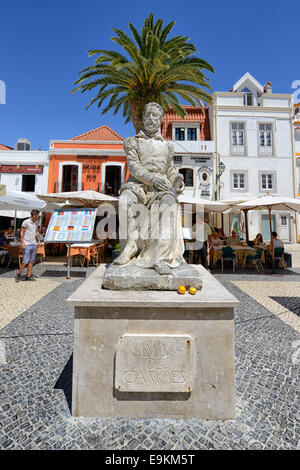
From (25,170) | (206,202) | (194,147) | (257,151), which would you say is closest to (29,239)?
(206,202)

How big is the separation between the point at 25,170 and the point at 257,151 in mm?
16002

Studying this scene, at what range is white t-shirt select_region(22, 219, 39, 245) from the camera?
6668 millimetres

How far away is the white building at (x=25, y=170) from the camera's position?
16.2 metres

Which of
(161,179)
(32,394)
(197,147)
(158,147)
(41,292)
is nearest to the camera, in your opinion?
(32,394)

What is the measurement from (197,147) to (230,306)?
16.6 m

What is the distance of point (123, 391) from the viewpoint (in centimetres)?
188

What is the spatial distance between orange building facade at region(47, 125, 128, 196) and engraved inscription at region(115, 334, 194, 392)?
1469 centimetres

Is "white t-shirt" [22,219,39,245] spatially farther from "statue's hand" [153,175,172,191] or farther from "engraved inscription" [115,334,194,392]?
"engraved inscription" [115,334,194,392]

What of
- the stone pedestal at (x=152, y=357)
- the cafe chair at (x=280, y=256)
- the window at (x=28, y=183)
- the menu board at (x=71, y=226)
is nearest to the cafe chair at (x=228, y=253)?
the cafe chair at (x=280, y=256)

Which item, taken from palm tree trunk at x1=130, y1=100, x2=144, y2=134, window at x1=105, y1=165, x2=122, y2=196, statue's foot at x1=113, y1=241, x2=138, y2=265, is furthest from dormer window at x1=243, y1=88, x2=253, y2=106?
statue's foot at x1=113, y1=241, x2=138, y2=265

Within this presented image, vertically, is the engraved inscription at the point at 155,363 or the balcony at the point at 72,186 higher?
the balcony at the point at 72,186

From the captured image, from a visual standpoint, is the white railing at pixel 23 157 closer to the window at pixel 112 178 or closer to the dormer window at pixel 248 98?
the window at pixel 112 178
